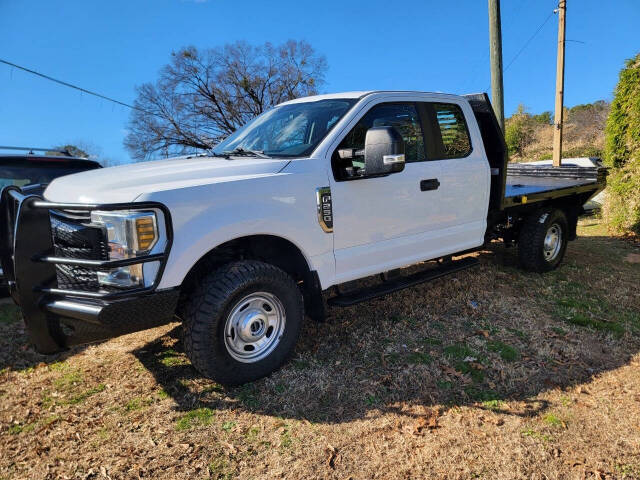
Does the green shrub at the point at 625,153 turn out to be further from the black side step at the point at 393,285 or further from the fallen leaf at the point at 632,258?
the black side step at the point at 393,285

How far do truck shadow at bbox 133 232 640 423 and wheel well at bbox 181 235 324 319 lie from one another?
22.4 inches

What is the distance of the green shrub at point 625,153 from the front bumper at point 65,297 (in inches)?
363

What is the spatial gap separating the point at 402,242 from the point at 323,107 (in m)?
1.41

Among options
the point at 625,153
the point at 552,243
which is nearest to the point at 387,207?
the point at 552,243

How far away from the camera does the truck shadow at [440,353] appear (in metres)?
2.92

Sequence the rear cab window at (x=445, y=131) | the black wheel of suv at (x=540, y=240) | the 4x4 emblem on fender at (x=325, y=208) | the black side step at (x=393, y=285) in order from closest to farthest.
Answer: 1. the 4x4 emblem on fender at (x=325, y=208)
2. the black side step at (x=393, y=285)
3. the rear cab window at (x=445, y=131)
4. the black wheel of suv at (x=540, y=240)

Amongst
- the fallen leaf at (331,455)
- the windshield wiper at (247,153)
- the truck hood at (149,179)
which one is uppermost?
the windshield wiper at (247,153)

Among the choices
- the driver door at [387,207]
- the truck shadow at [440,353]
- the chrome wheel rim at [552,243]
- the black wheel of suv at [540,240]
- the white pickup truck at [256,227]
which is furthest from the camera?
the chrome wheel rim at [552,243]

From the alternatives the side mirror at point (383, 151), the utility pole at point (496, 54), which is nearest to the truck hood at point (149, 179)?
the side mirror at point (383, 151)

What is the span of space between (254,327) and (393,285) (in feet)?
4.60

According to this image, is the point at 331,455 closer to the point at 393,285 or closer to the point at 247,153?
the point at 393,285

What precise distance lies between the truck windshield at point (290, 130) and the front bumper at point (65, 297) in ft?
4.27

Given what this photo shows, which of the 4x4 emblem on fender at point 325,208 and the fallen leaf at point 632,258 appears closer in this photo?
the 4x4 emblem on fender at point 325,208

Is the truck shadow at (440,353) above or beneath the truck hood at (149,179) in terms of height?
beneath
